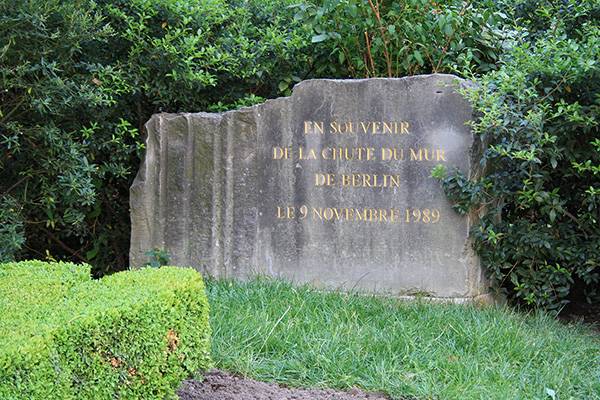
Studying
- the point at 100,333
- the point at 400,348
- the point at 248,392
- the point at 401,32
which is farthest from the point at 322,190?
the point at 100,333

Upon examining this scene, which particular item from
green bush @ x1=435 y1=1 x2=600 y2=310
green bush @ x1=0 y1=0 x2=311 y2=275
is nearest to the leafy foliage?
green bush @ x1=0 y1=0 x2=311 y2=275

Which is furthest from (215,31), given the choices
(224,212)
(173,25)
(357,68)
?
(224,212)

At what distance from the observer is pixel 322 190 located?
6.01 m

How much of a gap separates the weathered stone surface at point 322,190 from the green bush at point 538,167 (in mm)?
191

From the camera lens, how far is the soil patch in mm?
3893

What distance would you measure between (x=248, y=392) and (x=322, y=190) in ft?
7.72

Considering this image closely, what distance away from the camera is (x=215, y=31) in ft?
22.9

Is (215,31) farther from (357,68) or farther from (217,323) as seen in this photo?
(217,323)

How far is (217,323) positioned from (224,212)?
67.2 inches

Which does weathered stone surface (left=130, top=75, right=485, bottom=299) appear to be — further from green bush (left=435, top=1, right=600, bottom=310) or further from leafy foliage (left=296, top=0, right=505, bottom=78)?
leafy foliage (left=296, top=0, right=505, bottom=78)

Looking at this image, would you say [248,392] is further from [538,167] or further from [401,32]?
[401,32]

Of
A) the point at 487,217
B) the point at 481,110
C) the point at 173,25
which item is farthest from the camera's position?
the point at 173,25

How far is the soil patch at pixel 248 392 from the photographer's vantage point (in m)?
3.89

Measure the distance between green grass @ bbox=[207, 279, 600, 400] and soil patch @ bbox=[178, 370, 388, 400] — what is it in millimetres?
79
